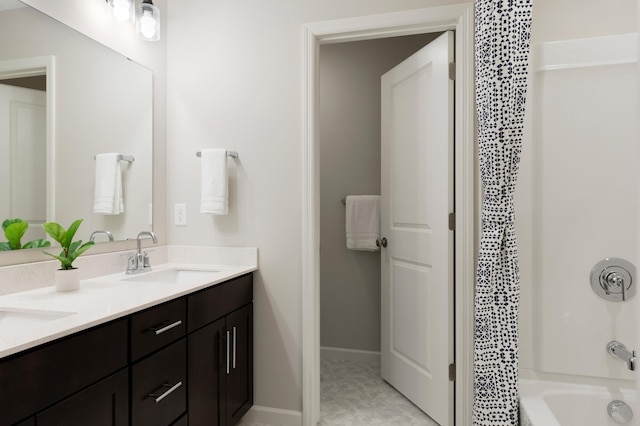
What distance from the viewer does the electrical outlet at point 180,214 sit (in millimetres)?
2303

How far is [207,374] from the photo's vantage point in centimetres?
170

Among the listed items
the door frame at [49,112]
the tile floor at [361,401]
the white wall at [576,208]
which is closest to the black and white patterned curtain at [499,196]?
the white wall at [576,208]

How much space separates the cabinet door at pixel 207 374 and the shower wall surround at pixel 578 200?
142 cm

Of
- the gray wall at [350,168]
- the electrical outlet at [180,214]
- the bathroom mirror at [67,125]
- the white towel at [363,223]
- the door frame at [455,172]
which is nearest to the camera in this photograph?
the bathroom mirror at [67,125]

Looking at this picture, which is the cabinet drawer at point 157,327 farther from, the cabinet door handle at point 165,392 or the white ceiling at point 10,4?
the white ceiling at point 10,4

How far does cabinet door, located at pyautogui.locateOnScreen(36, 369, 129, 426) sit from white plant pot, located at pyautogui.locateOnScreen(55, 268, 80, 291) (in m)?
0.51

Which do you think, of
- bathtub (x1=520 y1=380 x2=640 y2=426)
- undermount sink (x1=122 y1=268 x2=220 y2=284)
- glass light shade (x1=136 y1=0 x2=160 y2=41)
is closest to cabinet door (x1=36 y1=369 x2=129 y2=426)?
undermount sink (x1=122 y1=268 x2=220 y2=284)

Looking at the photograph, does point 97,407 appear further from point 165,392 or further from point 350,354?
point 350,354

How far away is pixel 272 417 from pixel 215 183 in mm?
1328

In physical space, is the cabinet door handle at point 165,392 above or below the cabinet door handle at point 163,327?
below

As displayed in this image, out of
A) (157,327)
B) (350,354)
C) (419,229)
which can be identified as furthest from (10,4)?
(350,354)

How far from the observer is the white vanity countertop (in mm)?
963

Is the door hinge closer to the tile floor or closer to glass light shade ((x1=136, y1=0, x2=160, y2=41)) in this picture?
glass light shade ((x1=136, y1=0, x2=160, y2=41))

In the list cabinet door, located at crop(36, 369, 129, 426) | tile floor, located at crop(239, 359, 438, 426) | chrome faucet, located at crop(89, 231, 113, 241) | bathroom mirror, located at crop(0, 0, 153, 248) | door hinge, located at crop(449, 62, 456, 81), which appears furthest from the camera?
tile floor, located at crop(239, 359, 438, 426)
